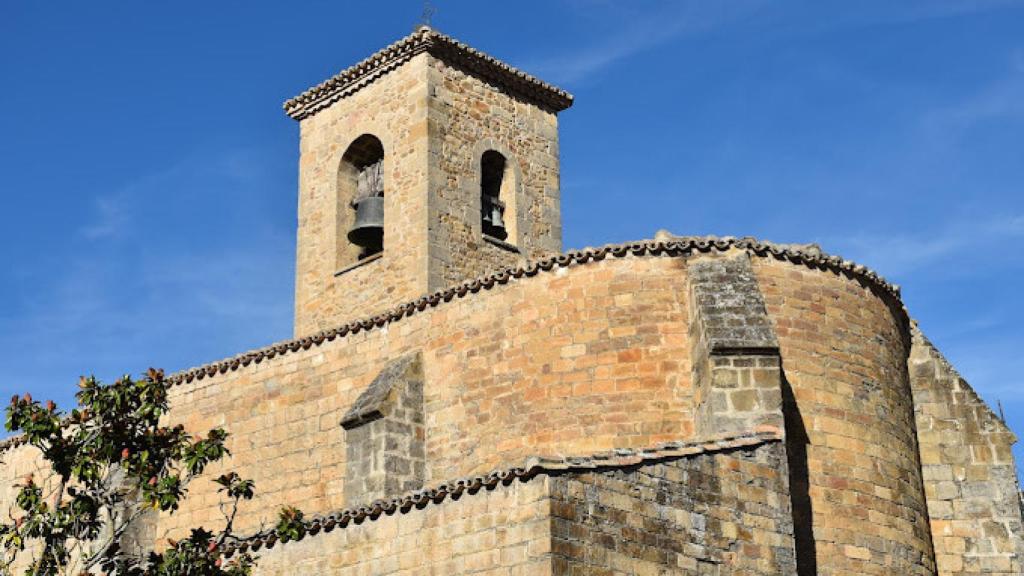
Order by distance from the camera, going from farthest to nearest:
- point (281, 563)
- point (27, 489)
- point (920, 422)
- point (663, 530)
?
point (920, 422) < point (281, 563) < point (663, 530) < point (27, 489)

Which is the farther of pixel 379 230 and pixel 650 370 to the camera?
pixel 379 230

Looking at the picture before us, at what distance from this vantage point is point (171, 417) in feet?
66.6

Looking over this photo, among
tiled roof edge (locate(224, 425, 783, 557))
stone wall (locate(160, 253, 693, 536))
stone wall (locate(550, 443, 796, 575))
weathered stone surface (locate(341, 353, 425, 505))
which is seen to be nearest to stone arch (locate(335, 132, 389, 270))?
stone wall (locate(160, 253, 693, 536))

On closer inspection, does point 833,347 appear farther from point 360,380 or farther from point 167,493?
point 167,493

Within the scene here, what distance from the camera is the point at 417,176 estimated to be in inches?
866

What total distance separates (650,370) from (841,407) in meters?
2.19

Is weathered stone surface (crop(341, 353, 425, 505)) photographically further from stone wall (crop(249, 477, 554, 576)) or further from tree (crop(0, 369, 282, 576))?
tree (crop(0, 369, 282, 576))

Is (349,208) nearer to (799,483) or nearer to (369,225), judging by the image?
(369,225)

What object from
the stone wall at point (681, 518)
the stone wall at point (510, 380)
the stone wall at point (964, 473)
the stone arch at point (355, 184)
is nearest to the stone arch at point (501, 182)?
the stone arch at point (355, 184)

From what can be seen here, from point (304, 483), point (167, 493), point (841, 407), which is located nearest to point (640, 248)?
point (841, 407)

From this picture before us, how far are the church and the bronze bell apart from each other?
1.22 meters

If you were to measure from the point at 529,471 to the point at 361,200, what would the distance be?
11794 millimetres

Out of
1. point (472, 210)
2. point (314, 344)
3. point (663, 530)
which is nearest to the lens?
point (663, 530)

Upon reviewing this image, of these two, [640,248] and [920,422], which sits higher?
[640,248]
